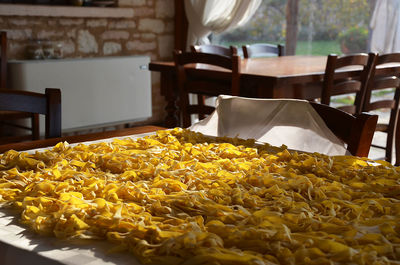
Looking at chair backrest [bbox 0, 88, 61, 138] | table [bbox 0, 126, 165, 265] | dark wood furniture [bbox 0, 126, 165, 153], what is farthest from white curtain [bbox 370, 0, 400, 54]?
table [bbox 0, 126, 165, 265]

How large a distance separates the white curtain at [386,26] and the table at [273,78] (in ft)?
2.61

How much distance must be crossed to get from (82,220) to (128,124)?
425 centimetres

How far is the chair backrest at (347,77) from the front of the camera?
305cm

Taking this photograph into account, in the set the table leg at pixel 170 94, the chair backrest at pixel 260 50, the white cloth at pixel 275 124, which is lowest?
the table leg at pixel 170 94

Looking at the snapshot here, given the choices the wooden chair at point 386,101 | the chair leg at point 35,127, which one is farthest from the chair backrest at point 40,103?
the wooden chair at point 386,101

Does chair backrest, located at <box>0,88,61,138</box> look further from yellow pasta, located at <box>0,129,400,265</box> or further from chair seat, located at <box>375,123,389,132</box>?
chair seat, located at <box>375,123,389,132</box>

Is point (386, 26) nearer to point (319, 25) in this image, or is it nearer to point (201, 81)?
point (319, 25)

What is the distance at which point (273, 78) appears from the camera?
2.86 metres

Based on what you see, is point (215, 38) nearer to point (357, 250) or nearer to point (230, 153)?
point (230, 153)

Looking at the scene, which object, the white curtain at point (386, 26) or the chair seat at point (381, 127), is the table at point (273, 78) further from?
the white curtain at point (386, 26)

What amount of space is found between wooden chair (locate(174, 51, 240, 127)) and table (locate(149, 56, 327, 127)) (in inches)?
2.7

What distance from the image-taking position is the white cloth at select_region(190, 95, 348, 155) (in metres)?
1.54

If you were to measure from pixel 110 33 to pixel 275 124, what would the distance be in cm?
348

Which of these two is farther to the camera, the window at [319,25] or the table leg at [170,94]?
the window at [319,25]
